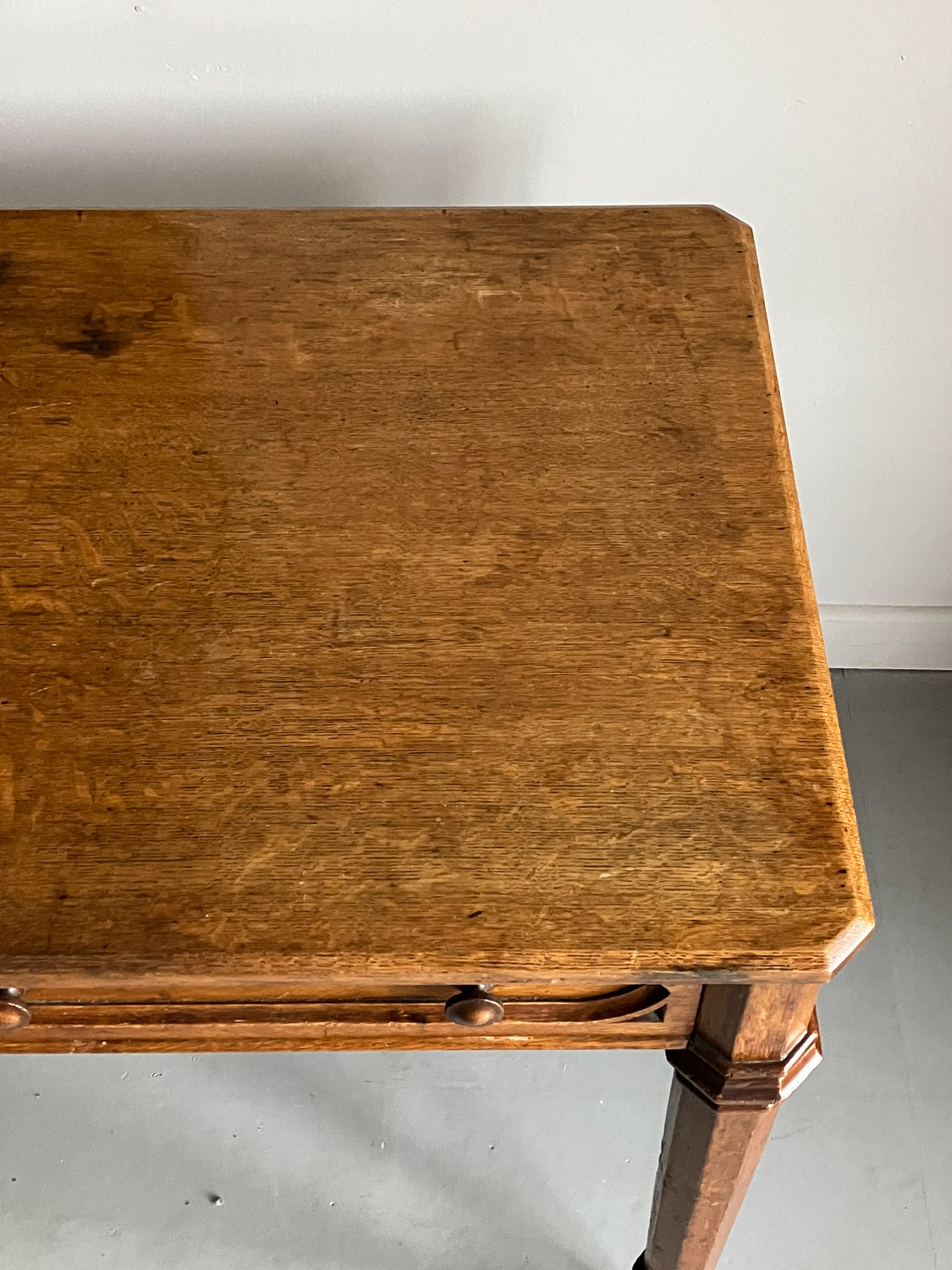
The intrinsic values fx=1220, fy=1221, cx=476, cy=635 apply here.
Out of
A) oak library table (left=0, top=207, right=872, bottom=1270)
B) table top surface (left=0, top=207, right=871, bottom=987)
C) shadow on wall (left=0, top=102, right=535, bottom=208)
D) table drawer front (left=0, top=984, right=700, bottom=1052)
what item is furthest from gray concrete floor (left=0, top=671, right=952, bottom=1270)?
shadow on wall (left=0, top=102, right=535, bottom=208)

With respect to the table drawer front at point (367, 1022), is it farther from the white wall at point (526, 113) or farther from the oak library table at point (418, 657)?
the white wall at point (526, 113)

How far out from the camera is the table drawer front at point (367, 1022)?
0.68 metres

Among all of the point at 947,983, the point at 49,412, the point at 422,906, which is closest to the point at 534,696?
the point at 422,906

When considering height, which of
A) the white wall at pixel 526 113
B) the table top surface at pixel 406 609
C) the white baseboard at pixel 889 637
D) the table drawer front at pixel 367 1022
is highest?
the white wall at pixel 526 113

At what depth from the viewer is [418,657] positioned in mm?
674

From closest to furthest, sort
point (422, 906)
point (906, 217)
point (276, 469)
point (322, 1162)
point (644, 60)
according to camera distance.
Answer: point (422, 906) → point (276, 469) → point (644, 60) → point (906, 217) → point (322, 1162)

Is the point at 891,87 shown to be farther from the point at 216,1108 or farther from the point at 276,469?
the point at 216,1108

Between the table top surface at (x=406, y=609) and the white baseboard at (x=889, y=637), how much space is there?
677 mm

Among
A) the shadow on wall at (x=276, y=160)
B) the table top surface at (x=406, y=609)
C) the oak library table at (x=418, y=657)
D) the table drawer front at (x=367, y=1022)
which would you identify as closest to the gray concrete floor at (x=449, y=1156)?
the oak library table at (x=418, y=657)

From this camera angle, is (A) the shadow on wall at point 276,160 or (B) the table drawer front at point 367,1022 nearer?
(B) the table drawer front at point 367,1022

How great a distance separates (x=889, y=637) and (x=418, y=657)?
919 millimetres

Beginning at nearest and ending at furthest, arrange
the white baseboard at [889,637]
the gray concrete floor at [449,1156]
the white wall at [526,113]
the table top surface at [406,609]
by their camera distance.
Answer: the table top surface at [406,609], the white wall at [526,113], the gray concrete floor at [449,1156], the white baseboard at [889,637]

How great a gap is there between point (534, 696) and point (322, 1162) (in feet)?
2.27

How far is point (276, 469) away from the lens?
0.75m
